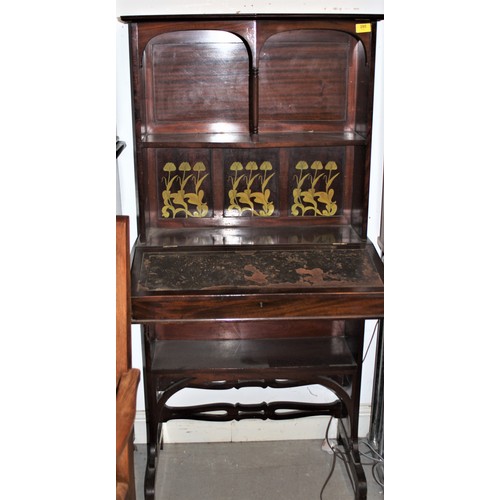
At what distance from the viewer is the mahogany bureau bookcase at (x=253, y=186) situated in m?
2.09

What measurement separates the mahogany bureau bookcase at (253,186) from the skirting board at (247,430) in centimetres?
21

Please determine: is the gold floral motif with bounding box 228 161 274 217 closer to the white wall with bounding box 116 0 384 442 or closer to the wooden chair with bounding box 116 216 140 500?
the white wall with bounding box 116 0 384 442

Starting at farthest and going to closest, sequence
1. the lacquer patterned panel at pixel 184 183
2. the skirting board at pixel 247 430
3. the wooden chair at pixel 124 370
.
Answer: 1. the skirting board at pixel 247 430
2. the lacquer patterned panel at pixel 184 183
3. the wooden chair at pixel 124 370

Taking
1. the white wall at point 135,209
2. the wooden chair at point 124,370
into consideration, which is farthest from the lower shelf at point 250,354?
the wooden chair at point 124,370

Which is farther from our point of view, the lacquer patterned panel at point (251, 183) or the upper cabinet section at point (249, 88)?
the lacquer patterned panel at point (251, 183)

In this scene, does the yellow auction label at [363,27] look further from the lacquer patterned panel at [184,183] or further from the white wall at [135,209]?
the lacquer patterned panel at [184,183]

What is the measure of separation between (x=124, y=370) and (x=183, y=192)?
0.93 metres

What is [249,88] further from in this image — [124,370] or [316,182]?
[124,370]

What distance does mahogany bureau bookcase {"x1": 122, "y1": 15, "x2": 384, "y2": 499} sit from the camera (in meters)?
2.09

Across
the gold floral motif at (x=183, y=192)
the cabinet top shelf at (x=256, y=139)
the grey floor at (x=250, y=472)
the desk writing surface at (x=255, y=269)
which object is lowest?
the grey floor at (x=250, y=472)

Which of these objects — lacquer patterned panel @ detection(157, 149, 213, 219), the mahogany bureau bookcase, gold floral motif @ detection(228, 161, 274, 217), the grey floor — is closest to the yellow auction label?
the mahogany bureau bookcase

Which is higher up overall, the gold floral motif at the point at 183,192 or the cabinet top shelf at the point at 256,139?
the cabinet top shelf at the point at 256,139

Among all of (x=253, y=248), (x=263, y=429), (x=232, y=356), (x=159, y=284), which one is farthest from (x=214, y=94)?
(x=263, y=429)
